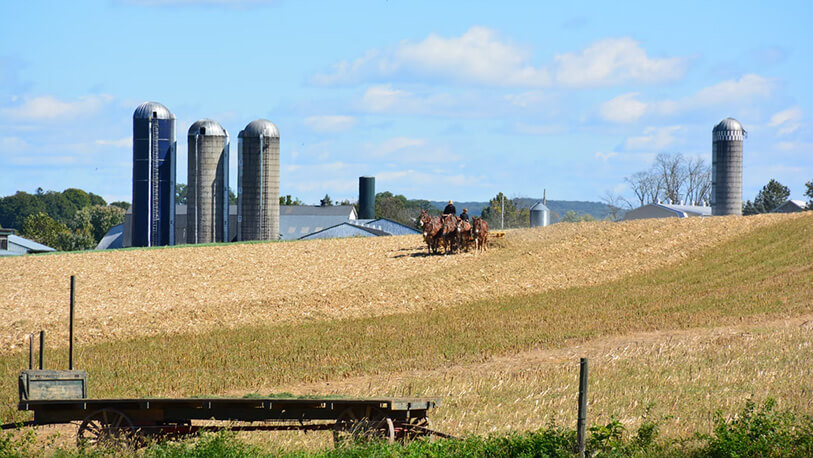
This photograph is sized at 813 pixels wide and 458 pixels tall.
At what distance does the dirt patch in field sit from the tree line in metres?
61.8

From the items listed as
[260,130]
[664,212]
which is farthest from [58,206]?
[664,212]

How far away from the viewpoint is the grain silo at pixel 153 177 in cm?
6612

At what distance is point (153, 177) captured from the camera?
66062 millimetres

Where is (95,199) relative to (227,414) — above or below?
above

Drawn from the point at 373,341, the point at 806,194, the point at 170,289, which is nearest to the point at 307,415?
the point at 373,341

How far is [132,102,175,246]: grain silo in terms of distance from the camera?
66.1 meters

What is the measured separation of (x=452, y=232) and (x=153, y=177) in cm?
3119

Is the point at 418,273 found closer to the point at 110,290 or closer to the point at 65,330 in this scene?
the point at 110,290

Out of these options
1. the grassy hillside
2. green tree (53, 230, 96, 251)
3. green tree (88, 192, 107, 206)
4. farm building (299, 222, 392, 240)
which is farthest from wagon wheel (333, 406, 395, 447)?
green tree (88, 192, 107, 206)

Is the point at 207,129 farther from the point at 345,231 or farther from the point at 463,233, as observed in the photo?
the point at 463,233

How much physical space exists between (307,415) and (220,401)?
1.31 m

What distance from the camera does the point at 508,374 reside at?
18.9 metres

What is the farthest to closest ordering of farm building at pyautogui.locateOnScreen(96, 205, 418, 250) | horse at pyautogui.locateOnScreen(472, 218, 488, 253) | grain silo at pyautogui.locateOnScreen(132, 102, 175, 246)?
farm building at pyautogui.locateOnScreen(96, 205, 418, 250) < grain silo at pyautogui.locateOnScreen(132, 102, 175, 246) < horse at pyautogui.locateOnScreen(472, 218, 488, 253)

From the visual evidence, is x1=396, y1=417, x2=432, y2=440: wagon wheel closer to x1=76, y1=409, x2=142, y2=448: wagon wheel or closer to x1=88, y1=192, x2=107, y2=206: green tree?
x1=76, y1=409, x2=142, y2=448: wagon wheel
